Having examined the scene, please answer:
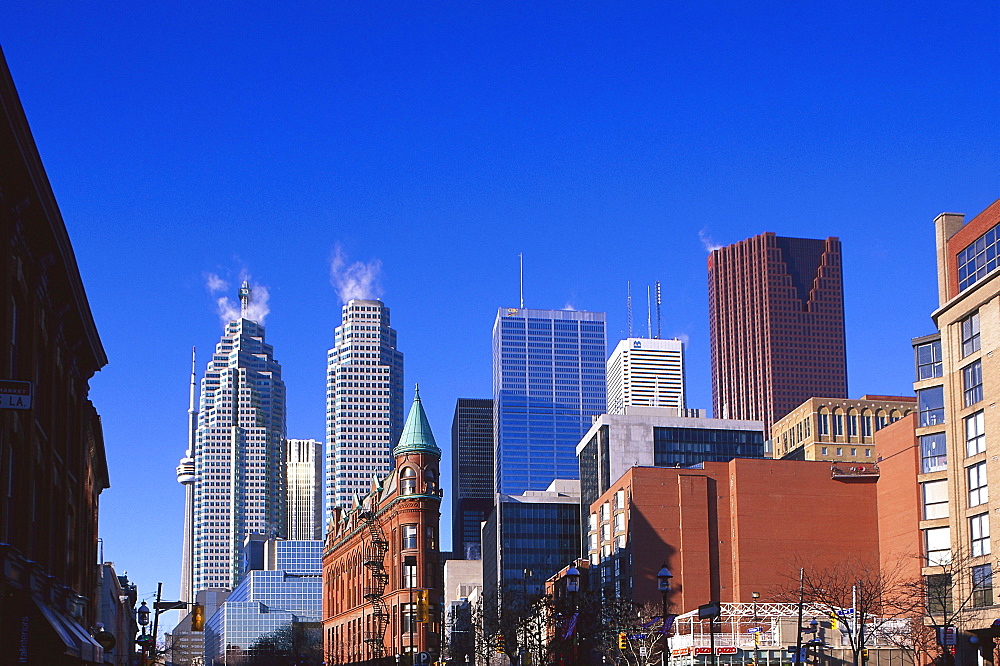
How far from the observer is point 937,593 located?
228 ft

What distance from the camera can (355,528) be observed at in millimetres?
160500

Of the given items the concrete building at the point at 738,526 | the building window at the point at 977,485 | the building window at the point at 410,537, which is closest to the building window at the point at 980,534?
the building window at the point at 977,485

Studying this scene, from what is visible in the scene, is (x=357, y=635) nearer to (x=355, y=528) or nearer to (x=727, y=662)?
(x=355, y=528)

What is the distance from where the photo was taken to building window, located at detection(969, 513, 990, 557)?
219 ft

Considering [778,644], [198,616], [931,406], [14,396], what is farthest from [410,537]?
[14,396]

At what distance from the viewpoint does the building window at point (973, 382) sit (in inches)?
2653

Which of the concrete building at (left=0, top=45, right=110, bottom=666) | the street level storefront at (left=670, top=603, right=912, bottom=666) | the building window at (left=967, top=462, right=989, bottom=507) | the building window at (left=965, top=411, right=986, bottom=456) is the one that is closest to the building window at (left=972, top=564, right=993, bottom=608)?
the building window at (left=967, top=462, right=989, bottom=507)

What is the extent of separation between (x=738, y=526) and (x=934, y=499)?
48894mm

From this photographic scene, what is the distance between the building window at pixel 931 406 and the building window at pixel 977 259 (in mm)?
20072

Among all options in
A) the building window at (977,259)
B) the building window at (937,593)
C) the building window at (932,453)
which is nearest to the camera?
the building window at (977,259)

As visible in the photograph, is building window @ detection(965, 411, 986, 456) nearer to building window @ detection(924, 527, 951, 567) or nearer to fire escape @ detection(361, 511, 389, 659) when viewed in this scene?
building window @ detection(924, 527, 951, 567)

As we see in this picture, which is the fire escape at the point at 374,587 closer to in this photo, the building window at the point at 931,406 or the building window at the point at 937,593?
the building window at the point at 931,406

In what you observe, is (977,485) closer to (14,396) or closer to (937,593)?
(937,593)

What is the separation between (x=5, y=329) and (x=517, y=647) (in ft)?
235
